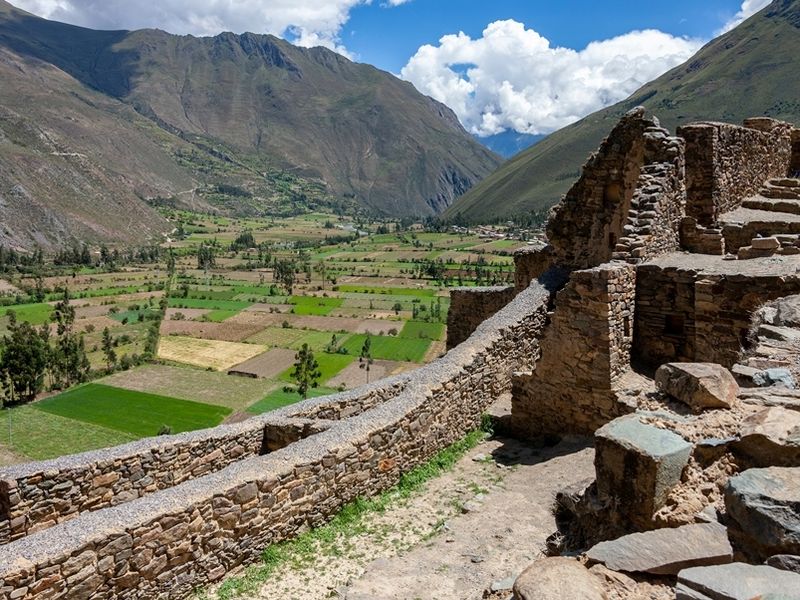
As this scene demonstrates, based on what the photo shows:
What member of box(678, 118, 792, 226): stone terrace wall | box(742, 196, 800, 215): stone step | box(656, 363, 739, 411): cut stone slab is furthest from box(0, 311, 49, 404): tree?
box(656, 363, 739, 411): cut stone slab

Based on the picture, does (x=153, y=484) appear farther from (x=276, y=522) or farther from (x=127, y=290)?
(x=127, y=290)

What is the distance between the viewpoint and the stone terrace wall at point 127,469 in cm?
922

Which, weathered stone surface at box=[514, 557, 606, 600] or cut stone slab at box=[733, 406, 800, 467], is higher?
cut stone slab at box=[733, 406, 800, 467]

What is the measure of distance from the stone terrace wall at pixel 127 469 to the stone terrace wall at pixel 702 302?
625cm

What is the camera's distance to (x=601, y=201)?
15.2m

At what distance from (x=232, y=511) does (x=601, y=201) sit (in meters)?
11.4

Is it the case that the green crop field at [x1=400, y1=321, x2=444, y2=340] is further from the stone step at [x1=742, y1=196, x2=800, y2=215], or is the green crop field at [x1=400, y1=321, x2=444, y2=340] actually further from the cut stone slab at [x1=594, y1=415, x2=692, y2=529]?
the cut stone slab at [x1=594, y1=415, x2=692, y2=529]

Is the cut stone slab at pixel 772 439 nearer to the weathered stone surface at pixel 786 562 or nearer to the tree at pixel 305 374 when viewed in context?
the weathered stone surface at pixel 786 562

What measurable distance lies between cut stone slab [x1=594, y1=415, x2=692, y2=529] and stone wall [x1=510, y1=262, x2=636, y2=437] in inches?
204

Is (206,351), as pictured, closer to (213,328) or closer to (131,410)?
(213,328)

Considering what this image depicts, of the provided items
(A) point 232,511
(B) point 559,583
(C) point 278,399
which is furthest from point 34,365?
(B) point 559,583

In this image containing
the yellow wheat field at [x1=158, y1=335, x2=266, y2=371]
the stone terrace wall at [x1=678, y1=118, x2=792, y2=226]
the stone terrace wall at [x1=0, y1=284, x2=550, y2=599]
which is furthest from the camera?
the yellow wheat field at [x1=158, y1=335, x2=266, y2=371]

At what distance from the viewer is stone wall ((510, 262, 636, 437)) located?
1127 centimetres

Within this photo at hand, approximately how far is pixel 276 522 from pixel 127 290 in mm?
138244
